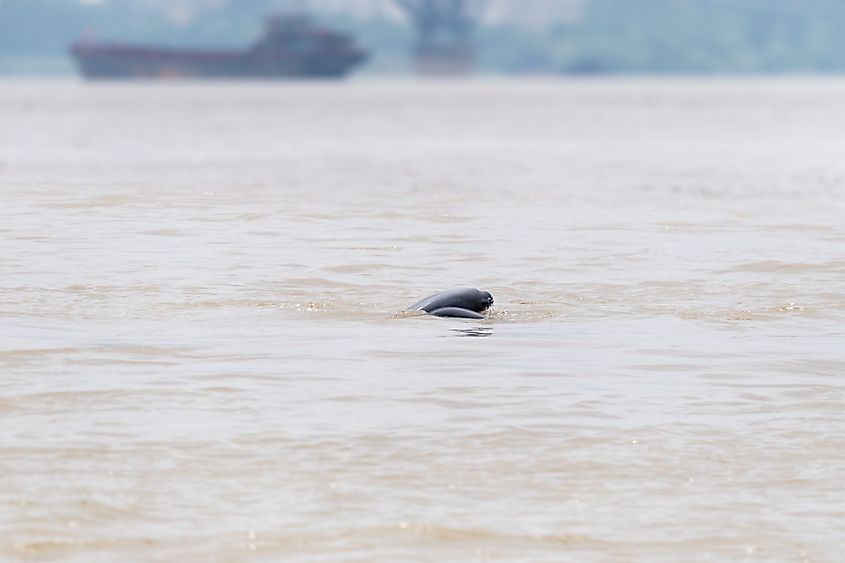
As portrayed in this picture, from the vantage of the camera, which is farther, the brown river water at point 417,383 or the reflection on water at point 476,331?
the reflection on water at point 476,331

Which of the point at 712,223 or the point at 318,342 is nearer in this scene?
the point at 318,342

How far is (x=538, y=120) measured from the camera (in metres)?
97.7

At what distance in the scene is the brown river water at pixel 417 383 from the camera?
9.66 m

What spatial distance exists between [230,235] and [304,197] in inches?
316

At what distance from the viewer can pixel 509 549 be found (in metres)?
9.27

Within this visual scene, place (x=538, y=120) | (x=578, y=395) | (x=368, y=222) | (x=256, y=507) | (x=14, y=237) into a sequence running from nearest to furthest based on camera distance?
(x=256, y=507) → (x=578, y=395) → (x=14, y=237) → (x=368, y=222) → (x=538, y=120)

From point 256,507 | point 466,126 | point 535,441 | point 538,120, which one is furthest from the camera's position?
point 538,120

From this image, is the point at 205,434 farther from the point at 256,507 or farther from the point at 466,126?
the point at 466,126

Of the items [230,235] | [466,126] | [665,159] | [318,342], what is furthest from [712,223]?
[466,126]

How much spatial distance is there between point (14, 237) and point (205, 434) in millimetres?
13532

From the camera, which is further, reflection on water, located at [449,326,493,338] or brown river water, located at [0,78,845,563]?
reflection on water, located at [449,326,493,338]

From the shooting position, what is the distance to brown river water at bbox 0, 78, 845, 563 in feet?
31.7

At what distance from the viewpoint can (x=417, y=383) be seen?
13.4 meters

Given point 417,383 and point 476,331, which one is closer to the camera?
point 417,383
